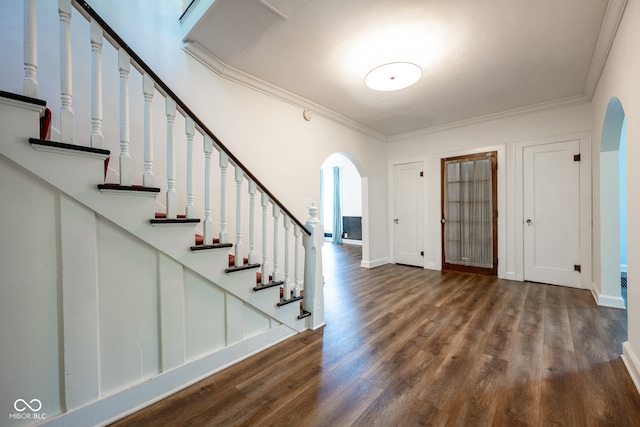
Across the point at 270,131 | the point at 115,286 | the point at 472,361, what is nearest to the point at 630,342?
the point at 472,361

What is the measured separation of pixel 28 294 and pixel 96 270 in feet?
0.82

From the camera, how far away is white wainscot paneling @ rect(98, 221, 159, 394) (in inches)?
52.9

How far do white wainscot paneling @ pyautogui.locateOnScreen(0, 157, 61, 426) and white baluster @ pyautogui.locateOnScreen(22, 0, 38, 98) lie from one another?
1.20 feet

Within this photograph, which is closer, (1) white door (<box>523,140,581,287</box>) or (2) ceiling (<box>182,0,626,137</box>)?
(2) ceiling (<box>182,0,626,137</box>)

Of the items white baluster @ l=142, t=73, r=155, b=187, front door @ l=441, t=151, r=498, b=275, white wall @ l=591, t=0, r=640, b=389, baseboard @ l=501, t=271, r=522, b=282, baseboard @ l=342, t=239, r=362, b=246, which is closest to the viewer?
white baluster @ l=142, t=73, r=155, b=187

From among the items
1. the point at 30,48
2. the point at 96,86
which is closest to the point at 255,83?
the point at 96,86

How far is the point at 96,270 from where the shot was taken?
1314 mm

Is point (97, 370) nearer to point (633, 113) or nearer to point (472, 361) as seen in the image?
point (472, 361)


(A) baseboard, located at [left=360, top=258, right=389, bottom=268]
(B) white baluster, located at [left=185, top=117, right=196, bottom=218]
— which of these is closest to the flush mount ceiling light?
(B) white baluster, located at [left=185, top=117, right=196, bottom=218]

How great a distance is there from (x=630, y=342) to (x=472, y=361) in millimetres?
1097

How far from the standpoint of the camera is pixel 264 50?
2.42 meters

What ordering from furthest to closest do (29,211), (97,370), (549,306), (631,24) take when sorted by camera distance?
(549,306) < (631,24) < (97,370) < (29,211)

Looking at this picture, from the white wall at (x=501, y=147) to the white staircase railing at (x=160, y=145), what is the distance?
3.07 metres

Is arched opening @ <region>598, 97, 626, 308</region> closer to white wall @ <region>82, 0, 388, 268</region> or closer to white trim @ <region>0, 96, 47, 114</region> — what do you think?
white wall @ <region>82, 0, 388, 268</region>
